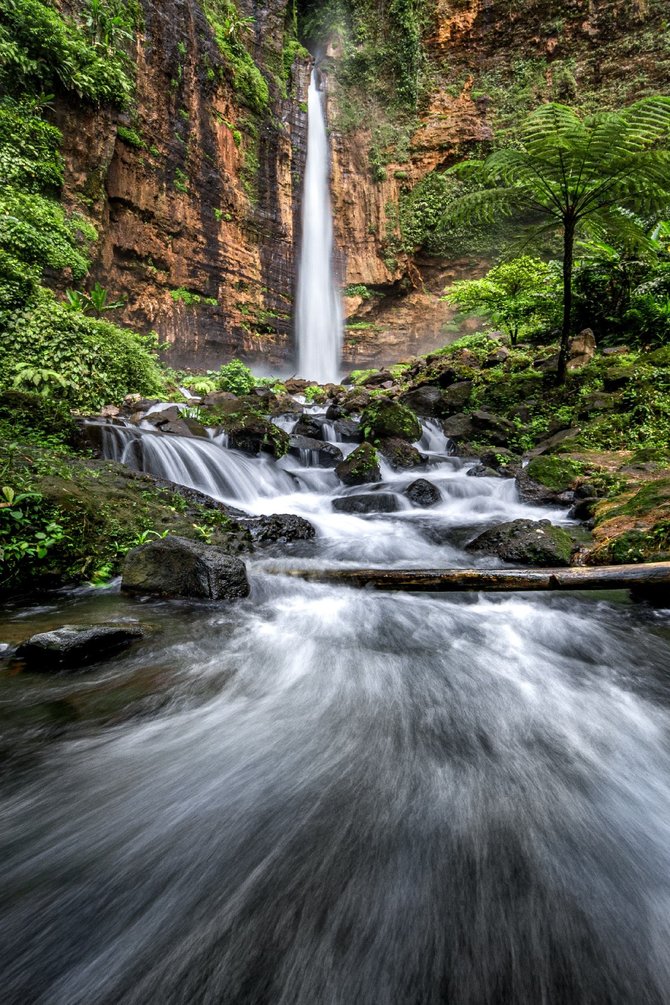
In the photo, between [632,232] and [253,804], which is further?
[632,232]

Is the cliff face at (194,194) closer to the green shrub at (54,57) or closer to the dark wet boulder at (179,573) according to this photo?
the green shrub at (54,57)

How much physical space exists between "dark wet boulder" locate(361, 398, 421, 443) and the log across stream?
6.01 metres

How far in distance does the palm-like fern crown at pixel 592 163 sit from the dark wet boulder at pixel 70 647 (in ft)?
26.6

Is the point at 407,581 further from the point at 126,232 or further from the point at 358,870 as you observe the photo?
the point at 126,232

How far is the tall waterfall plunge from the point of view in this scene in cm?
2098

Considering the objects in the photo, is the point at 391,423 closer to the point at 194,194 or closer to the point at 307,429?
the point at 307,429

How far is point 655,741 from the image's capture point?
180 centimetres

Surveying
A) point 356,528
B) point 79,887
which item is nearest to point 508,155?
point 356,528

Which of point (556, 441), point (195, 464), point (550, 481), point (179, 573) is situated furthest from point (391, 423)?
point (179, 573)

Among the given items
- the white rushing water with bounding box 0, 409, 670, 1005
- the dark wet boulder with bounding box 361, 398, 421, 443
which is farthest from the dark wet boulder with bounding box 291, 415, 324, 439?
the white rushing water with bounding box 0, 409, 670, 1005

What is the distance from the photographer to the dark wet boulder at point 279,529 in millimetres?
4863

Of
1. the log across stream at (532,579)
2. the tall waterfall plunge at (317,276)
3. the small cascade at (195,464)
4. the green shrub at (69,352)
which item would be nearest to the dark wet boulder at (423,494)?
the small cascade at (195,464)

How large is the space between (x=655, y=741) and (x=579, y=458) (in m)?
5.56

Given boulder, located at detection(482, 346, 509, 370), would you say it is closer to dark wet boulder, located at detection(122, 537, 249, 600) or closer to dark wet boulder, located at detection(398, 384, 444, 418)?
dark wet boulder, located at detection(398, 384, 444, 418)
